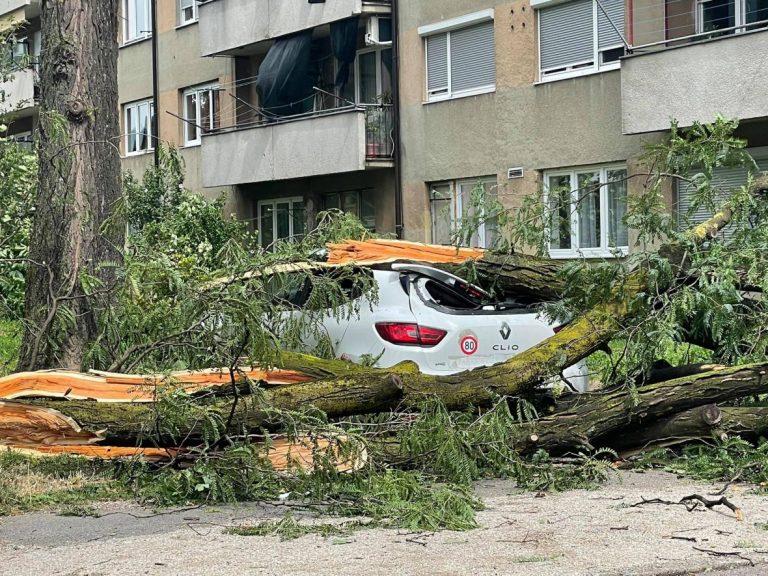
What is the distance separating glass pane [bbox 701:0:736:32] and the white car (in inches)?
372

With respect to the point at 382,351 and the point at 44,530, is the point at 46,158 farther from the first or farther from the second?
the point at 44,530

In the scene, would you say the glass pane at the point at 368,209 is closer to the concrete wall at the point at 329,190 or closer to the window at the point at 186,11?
the concrete wall at the point at 329,190

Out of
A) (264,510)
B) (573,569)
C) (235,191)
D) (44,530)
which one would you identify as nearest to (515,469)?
(264,510)

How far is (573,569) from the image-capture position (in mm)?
5793

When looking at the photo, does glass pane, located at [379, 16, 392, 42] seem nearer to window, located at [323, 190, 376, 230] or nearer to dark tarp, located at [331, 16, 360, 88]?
dark tarp, located at [331, 16, 360, 88]

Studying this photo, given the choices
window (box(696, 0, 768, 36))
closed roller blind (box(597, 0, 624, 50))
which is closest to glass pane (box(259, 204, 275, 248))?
closed roller blind (box(597, 0, 624, 50))

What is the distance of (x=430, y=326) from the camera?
1013 cm

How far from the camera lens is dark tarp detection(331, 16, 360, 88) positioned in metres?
24.6

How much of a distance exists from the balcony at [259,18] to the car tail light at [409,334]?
1497 cm

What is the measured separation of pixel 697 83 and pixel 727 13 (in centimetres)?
146

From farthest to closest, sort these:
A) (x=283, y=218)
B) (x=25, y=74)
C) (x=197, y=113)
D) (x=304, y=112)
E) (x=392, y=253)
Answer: (x=25, y=74) < (x=197, y=113) < (x=283, y=218) < (x=304, y=112) < (x=392, y=253)

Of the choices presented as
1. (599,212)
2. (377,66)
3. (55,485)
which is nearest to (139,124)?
(377,66)

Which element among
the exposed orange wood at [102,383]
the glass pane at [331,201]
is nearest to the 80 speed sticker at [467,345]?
the exposed orange wood at [102,383]

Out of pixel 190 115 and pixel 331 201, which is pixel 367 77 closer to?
pixel 331 201
